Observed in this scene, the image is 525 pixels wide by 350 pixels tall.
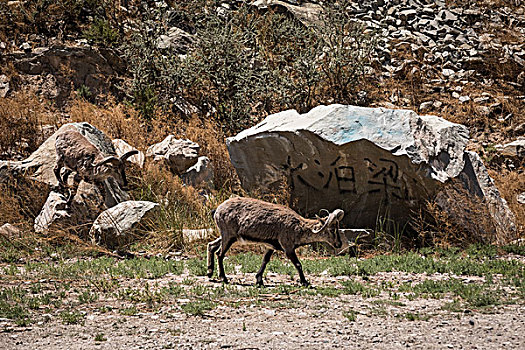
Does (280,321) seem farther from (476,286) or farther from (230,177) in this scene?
(230,177)

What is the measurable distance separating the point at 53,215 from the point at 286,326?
19.9 ft

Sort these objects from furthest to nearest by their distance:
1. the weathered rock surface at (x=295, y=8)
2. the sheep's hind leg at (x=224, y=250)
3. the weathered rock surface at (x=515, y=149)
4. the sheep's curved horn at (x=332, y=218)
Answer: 1. the weathered rock surface at (x=295, y=8)
2. the weathered rock surface at (x=515, y=149)
3. the sheep's hind leg at (x=224, y=250)
4. the sheep's curved horn at (x=332, y=218)

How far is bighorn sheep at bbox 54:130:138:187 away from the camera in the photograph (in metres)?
9.62

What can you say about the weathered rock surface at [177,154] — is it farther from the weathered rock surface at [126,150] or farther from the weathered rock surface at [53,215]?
the weathered rock surface at [53,215]

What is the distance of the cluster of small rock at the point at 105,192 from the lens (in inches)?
374

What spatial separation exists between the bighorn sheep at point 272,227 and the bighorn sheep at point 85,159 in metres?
3.62

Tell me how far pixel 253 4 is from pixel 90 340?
16.1 metres

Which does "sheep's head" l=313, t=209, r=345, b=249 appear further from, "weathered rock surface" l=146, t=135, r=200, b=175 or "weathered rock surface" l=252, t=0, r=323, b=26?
"weathered rock surface" l=252, t=0, r=323, b=26

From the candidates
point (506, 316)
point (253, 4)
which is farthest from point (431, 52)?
point (506, 316)

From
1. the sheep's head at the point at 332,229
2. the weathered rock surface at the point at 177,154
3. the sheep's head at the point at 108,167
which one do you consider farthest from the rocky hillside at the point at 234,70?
the sheep's head at the point at 332,229

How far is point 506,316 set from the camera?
17.6ft

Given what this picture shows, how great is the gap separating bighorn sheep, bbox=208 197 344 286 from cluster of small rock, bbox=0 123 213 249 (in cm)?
335

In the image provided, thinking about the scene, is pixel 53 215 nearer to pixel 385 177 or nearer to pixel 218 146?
pixel 218 146

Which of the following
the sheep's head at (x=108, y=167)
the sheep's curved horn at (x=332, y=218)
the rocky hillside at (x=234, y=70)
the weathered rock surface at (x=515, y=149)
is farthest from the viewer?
the weathered rock surface at (x=515, y=149)
